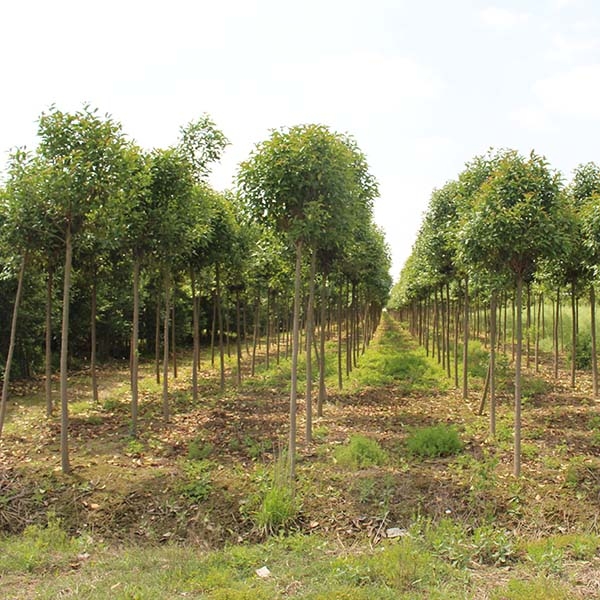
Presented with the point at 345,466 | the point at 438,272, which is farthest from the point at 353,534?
the point at 438,272

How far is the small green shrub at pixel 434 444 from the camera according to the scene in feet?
29.3

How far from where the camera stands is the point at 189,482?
7531 mm

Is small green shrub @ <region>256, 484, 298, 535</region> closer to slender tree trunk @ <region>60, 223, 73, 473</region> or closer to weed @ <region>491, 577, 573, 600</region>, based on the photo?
weed @ <region>491, 577, 573, 600</region>

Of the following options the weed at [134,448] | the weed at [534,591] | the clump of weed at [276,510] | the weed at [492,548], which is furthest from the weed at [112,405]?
the weed at [534,591]

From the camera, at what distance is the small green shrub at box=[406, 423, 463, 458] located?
8930mm

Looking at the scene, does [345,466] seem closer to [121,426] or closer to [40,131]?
[121,426]

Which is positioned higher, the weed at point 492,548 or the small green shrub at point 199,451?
the small green shrub at point 199,451

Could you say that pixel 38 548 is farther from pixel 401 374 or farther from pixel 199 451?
pixel 401 374

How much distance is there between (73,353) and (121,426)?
1414cm

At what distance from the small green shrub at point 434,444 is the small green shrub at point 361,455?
0.60 metres

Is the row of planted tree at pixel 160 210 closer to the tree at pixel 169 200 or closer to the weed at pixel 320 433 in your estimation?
the tree at pixel 169 200

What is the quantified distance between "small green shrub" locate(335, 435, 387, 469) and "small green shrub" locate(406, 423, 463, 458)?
0.60m

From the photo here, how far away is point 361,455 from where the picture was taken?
8.62 m

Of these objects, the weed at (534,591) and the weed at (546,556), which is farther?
the weed at (546,556)
